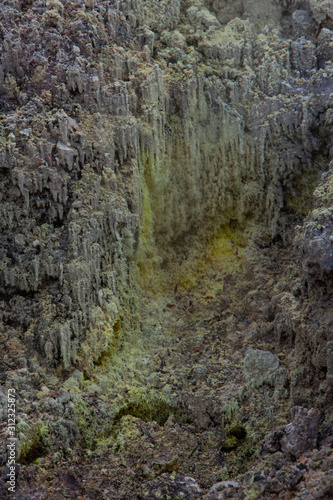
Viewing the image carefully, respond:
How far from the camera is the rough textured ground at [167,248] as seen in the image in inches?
385

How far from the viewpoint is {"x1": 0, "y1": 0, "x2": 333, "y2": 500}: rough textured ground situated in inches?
385

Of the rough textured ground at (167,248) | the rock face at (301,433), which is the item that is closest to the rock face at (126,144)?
the rough textured ground at (167,248)

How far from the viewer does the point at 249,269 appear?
13.1 m

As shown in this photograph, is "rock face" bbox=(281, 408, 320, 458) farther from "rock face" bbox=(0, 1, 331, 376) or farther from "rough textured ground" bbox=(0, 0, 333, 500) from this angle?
"rock face" bbox=(0, 1, 331, 376)

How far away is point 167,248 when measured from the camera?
13.3 meters

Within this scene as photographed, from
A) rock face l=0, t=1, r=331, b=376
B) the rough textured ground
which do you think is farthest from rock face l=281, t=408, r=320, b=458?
rock face l=0, t=1, r=331, b=376

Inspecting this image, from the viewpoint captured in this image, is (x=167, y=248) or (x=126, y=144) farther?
(x=167, y=248)

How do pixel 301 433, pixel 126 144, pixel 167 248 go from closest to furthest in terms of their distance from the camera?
pixel 301 433
pixel 126 144
pixel 167 248

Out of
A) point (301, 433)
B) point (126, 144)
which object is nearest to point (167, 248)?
point (126, 144)

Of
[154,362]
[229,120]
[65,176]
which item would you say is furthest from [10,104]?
[154,362]

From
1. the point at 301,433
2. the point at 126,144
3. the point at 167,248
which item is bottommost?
the point at 301,433

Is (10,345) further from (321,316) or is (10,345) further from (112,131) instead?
(321,316)

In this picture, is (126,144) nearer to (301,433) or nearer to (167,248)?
(167,248)

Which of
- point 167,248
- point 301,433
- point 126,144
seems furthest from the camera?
point 167,248
